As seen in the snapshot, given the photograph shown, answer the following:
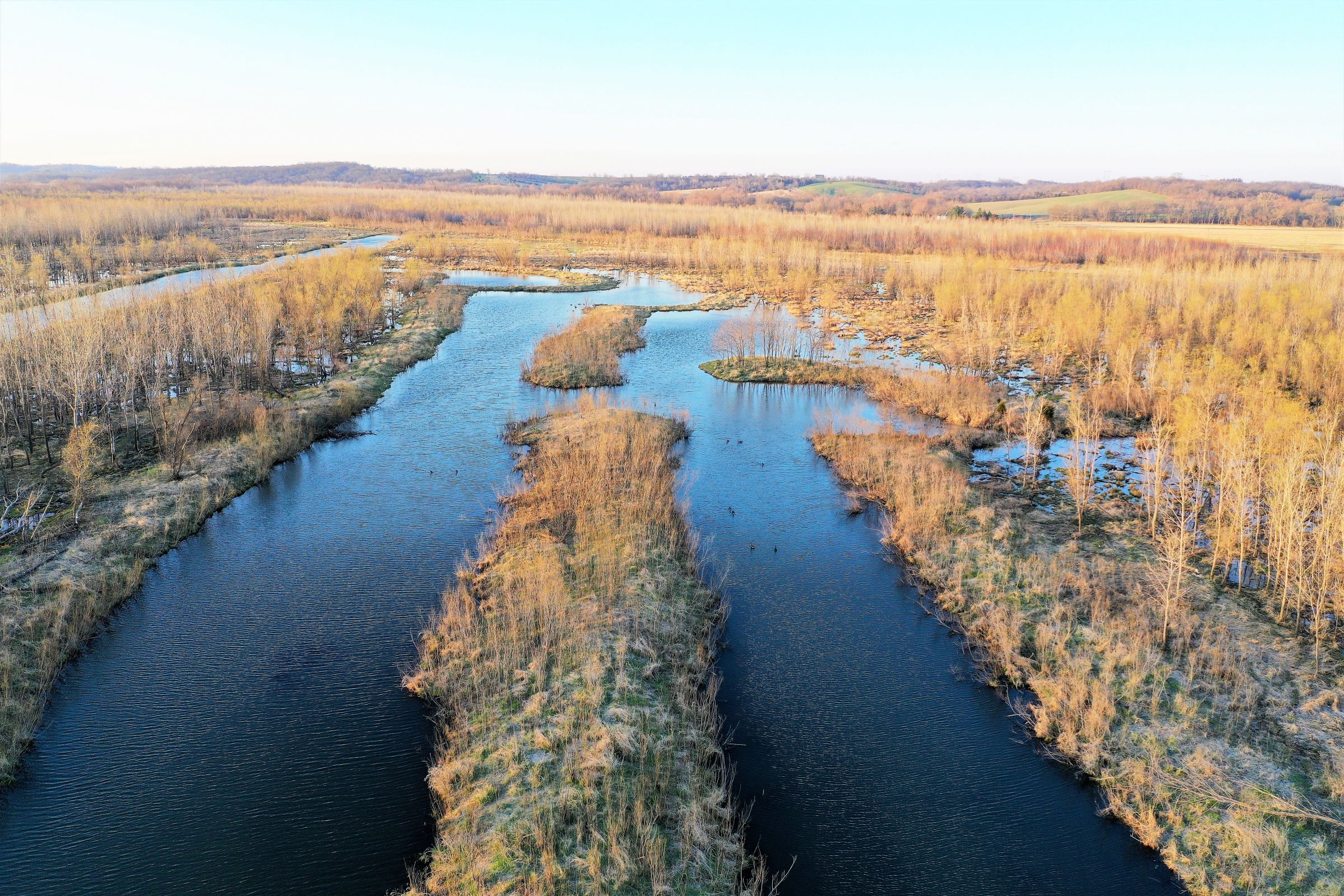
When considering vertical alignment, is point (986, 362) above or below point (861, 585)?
above

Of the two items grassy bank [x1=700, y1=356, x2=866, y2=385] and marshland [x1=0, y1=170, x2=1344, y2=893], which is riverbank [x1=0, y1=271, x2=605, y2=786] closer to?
marshland [x1=0, y1=170, x2=1344, y2=893]

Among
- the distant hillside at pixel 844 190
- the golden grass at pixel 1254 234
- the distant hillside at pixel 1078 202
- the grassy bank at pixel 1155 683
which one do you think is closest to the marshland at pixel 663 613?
the grassy bank at pixel 1155 683

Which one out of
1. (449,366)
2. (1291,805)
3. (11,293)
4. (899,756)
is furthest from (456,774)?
(11,293)

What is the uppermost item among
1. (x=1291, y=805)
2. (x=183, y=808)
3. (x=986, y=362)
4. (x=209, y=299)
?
(x=209, y=299)

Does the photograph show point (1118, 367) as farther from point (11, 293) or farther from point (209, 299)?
point (11, 293)

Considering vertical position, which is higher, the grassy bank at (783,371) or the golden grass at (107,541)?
the grassy bank at (783,371)

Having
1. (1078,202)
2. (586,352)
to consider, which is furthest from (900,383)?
(1078,202)

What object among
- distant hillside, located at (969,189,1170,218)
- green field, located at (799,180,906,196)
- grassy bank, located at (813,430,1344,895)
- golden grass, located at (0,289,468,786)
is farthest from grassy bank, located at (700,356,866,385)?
green field, located at (799,180,906,196)

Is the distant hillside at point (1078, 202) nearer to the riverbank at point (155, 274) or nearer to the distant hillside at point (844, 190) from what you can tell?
the distant hillside at point (844, 190)
